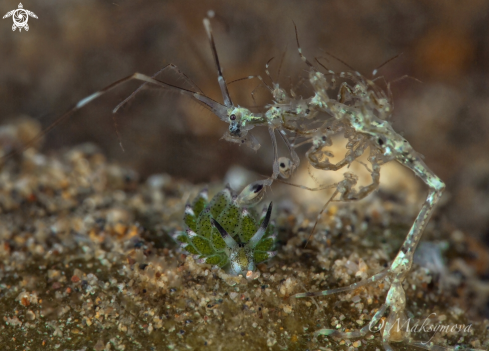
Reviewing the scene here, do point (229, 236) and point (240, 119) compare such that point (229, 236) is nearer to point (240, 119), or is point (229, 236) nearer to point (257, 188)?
point (257, 188)

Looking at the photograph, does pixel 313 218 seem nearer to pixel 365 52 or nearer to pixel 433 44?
pixel 365 52

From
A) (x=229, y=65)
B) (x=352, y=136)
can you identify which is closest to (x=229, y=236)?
(x=352, y=136)

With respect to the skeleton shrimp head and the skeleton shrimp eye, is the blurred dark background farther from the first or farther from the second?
the skeleton shrimp eye

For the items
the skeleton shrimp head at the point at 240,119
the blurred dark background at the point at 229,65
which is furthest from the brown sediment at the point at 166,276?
the skeleton shrimp head at the point at 240,119

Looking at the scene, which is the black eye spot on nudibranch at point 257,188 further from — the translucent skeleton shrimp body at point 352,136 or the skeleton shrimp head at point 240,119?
the skeleton shrimp head at point 240,119

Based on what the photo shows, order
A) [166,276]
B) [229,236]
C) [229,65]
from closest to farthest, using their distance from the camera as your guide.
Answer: [229,236]
[166,276]
[229,65]

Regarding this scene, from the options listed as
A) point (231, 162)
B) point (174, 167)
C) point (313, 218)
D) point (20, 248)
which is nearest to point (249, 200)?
point (313, 218)
